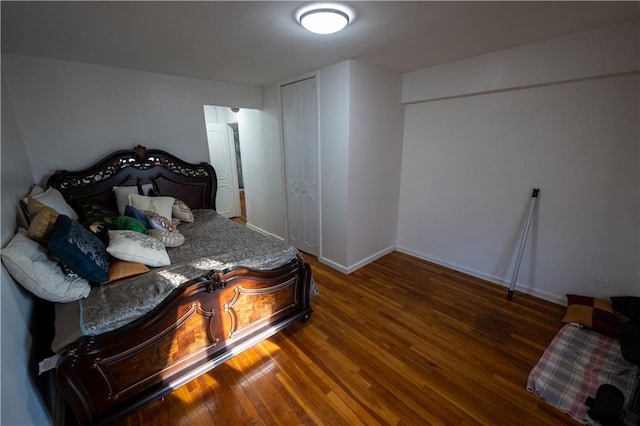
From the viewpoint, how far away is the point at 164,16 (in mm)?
1630

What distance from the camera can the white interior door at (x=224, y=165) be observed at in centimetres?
502

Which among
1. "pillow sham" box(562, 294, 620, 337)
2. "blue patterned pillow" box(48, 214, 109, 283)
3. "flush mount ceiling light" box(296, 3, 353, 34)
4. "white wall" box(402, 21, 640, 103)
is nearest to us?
"blue patterned pillow" box(48, 214, 109, 283)

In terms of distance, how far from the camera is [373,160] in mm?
3100

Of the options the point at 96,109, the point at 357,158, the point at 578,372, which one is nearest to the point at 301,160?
the point at 357,158

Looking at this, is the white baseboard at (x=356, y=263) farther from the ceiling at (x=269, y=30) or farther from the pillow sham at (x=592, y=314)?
the ceiling at (x=269, y=30)

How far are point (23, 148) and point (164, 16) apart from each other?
77.1 inches

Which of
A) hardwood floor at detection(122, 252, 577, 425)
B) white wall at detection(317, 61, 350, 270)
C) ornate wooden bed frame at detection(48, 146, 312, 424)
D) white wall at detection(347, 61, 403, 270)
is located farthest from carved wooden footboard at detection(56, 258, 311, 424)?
white wall at detection(347, 61, 403, 270)

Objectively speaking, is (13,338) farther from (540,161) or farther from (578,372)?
(540,161)

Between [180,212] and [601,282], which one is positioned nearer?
[601,282]

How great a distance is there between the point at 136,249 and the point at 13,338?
70cm

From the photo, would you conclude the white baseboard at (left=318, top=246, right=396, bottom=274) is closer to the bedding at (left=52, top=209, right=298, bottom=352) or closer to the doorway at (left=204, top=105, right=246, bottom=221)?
the bedding at (left=52, top=209, right=298, bottom=352)

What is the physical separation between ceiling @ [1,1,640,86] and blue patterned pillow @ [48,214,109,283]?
4.19 feet

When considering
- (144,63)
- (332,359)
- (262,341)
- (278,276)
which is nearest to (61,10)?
(144,63)

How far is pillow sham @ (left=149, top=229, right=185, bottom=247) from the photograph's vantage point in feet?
7.23
